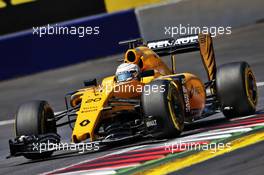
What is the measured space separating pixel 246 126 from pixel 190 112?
3.43 ft

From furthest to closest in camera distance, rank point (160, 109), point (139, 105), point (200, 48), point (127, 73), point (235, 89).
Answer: point (200, 48) → point (235, 89) → point (127, 73) → point (139, 105) → point (160, 109)

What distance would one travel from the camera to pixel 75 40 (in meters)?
24.2

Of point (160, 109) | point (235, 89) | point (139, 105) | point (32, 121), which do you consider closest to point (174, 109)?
point (160, 109)

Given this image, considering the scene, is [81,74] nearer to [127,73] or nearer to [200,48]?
[200,48]

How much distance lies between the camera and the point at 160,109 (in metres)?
11.6

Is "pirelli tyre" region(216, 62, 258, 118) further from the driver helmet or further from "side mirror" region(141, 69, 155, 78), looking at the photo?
the driver helmet

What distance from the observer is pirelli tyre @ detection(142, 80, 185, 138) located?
11555mm

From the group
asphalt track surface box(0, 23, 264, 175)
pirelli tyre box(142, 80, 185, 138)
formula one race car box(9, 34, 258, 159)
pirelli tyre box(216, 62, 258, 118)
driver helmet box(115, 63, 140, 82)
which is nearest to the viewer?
pirelli tyre box(142, 80, 185, 138)

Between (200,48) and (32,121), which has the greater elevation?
(200,48)

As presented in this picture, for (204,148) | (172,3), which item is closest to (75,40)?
(172,3)

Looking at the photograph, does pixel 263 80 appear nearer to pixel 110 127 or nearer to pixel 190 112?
pixel 190 112

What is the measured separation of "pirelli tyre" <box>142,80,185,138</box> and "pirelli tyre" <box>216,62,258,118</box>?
1.34 metres

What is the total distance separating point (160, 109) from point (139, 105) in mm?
749

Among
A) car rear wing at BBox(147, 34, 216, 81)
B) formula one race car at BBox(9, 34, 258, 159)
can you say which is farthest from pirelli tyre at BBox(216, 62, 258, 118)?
car rear wing at BBox(147, 34, 216, 81)
